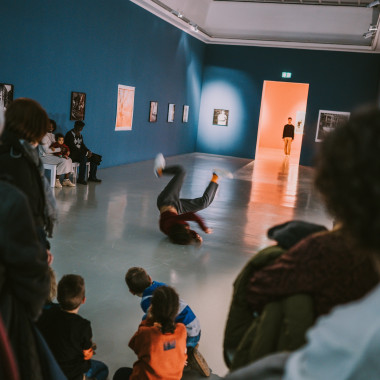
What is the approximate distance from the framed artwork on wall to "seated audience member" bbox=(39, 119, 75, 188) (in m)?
12.5

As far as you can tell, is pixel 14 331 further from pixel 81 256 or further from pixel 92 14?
pixel 92 14

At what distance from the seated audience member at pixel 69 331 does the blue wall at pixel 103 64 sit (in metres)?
7.67

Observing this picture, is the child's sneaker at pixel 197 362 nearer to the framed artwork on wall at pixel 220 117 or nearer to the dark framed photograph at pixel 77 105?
the dark framed photograph at pixel 77 105

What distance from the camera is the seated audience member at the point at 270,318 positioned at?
142 centimetres

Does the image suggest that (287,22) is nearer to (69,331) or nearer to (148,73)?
(148,73)

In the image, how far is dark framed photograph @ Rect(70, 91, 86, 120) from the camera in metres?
12.2

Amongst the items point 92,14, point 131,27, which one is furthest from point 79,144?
point 131,27

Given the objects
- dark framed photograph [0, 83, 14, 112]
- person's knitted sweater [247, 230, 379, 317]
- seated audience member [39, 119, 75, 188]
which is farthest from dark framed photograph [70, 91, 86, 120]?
person's knitted sweater [247, 230, 379, 317]

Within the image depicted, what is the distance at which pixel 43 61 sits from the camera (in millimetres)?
10797

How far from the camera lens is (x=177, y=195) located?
311 inches

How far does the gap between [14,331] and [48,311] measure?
1.08 m

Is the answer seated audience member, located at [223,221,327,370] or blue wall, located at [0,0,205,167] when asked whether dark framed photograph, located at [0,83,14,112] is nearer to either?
blue wall, located at [0,0,205,167]

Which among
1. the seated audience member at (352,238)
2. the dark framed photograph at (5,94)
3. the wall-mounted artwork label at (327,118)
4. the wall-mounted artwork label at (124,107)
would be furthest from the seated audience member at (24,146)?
the wall-mounted artwork label at (327,118)

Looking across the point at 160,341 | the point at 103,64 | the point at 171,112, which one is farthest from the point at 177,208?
the point at 171,112
